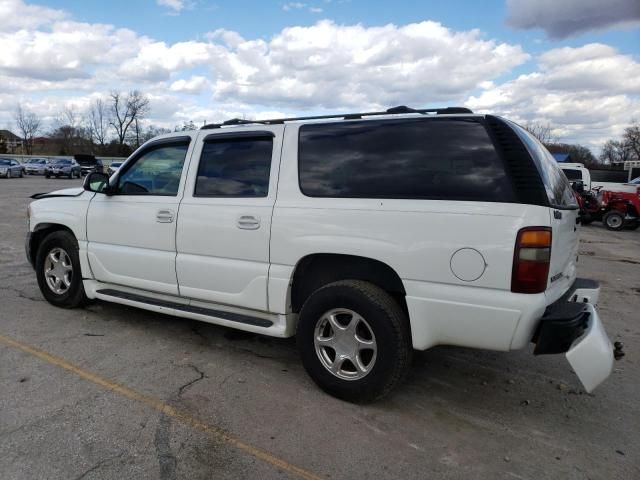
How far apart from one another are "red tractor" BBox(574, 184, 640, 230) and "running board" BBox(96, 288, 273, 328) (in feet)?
49.7

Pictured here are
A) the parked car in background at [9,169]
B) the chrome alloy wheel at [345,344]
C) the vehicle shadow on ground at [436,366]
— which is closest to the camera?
the chrome alloy wheel at [345,344]

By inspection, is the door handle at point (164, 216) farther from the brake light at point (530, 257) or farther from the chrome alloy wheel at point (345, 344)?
the brake light at point (530, 257)

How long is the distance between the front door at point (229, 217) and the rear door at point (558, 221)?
1836mm

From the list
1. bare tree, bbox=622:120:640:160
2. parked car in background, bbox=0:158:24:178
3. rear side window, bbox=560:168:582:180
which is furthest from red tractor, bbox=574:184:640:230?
bare tree, bbox=622:120:640:160

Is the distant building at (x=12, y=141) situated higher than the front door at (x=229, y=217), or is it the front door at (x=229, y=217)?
the distant building at (x=12, y=141)

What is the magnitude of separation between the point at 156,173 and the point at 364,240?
7.42ft

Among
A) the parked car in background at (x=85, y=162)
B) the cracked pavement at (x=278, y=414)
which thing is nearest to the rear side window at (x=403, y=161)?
the cracked pavement at (x=278, y=414)

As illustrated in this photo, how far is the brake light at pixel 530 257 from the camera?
2.79 metres

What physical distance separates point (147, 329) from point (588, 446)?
3791mm

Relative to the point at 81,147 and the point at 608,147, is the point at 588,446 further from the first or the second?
the point at 608,147

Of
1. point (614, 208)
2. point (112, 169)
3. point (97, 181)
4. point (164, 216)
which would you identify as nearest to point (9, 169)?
point (112, 169)

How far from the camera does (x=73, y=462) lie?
8.75 ft

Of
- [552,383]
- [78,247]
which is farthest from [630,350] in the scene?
[78,247]

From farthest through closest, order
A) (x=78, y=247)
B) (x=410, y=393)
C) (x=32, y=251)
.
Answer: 1. (x=32, y=251)
2. (x=78, y=247)
3. (x=410, y=393)
